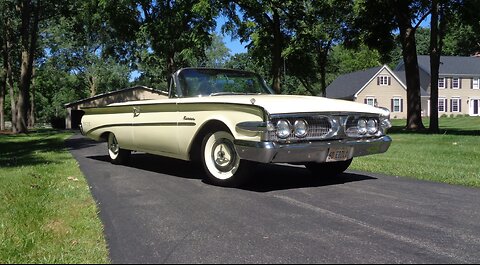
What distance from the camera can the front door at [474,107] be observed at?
55969 mm

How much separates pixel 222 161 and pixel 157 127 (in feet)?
4.72

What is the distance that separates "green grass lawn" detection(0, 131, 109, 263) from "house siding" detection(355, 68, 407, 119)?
48.3 meters

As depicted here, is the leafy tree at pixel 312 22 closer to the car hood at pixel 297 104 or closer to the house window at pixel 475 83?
the car hood at pixel 297 104

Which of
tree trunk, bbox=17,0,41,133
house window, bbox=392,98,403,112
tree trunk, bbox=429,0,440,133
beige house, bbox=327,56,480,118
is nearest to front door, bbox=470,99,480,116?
beige house, bbox=327,56,480,118

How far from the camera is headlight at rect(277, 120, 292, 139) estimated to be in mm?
5332

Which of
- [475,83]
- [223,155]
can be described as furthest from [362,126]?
[475,83]

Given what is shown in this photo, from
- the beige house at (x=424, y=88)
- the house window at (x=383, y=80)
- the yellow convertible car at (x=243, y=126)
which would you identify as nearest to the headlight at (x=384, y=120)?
the yellow convertible car at (x=243, y=126)

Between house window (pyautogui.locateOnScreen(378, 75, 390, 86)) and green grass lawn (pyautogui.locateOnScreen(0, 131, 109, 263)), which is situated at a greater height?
house window (pyautogui.locateOnScreen(378, 75, 390, 86))

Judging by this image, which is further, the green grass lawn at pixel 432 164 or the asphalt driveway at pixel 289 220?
the green grass lawn at pixel 432 164

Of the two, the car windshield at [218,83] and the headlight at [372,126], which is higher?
the car windshield at [218,83]

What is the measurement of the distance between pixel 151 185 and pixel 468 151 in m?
8.19

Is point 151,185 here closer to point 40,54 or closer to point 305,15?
point 305,15

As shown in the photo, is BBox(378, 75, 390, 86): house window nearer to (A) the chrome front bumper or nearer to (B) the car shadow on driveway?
(B) the car shadow on driveway

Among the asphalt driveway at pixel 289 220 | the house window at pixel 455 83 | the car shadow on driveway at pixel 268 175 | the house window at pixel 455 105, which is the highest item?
the house window at pixel 455 83
